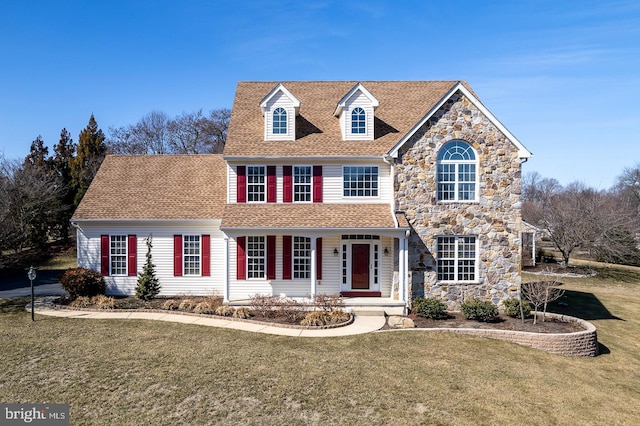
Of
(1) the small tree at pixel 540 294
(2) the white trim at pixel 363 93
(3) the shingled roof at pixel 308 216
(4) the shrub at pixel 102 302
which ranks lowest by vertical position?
(4) the shrub at pixel 102 302

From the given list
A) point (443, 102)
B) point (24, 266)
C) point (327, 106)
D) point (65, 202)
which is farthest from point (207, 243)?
point (65, 202)

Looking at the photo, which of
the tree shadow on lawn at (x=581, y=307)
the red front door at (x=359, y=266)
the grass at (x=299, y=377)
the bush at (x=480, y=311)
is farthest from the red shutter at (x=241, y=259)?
the tree shadow on lawn at (x=581, y=307)

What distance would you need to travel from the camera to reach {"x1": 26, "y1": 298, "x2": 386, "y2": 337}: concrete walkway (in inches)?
531

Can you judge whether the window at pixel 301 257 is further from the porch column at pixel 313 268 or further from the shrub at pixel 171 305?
the shrub at pixel 171 305

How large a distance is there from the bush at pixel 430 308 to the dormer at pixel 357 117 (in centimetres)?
825

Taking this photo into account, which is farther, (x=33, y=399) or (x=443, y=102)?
(x=443, y=102)

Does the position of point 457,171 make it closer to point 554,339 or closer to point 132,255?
point 554,339

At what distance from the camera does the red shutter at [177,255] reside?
731 inches

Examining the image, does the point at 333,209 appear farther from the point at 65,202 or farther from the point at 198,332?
the point at 65,202

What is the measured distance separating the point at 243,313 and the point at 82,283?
8.25m

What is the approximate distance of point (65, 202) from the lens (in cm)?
3838

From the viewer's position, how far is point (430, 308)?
1520 cm

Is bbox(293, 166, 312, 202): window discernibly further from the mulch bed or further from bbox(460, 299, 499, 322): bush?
bbox(460, 299, 499, 322): bush

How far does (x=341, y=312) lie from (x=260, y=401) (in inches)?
265
